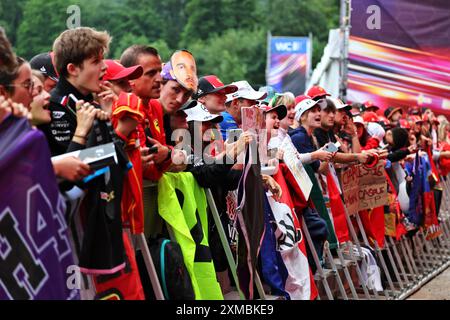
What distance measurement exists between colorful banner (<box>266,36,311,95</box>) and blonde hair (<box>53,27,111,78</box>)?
3732cm

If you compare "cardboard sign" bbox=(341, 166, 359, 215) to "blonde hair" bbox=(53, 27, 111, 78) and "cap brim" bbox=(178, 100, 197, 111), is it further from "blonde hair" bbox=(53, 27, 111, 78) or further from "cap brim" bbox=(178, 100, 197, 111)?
"blonde hair" bbox=(53, 27, 111, 78)

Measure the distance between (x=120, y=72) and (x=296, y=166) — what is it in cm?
244

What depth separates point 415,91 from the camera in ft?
52.5

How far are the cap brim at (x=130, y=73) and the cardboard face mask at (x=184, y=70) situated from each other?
647 mm

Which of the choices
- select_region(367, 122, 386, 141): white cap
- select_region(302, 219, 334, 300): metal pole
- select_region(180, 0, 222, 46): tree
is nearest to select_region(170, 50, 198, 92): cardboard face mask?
select_region(302, 219, 334, 300): metal pole

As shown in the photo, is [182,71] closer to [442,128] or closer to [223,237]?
[223,237]

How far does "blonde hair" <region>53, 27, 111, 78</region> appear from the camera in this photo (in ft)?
15.8

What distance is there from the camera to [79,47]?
4824 millimetres

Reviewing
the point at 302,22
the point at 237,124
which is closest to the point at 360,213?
the point at 237,124

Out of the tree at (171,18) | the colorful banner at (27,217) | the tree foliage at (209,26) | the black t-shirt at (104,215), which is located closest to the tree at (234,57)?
the tree foliage at (209,26)

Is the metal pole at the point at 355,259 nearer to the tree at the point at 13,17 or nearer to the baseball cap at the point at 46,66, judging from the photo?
the baseball cap at the point at 46,66

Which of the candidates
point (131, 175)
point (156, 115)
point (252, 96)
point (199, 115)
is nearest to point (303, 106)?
point (252, 96)

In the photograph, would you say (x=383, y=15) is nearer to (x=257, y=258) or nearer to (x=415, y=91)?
(x=415, y=91)

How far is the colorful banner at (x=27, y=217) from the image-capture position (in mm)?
3691
